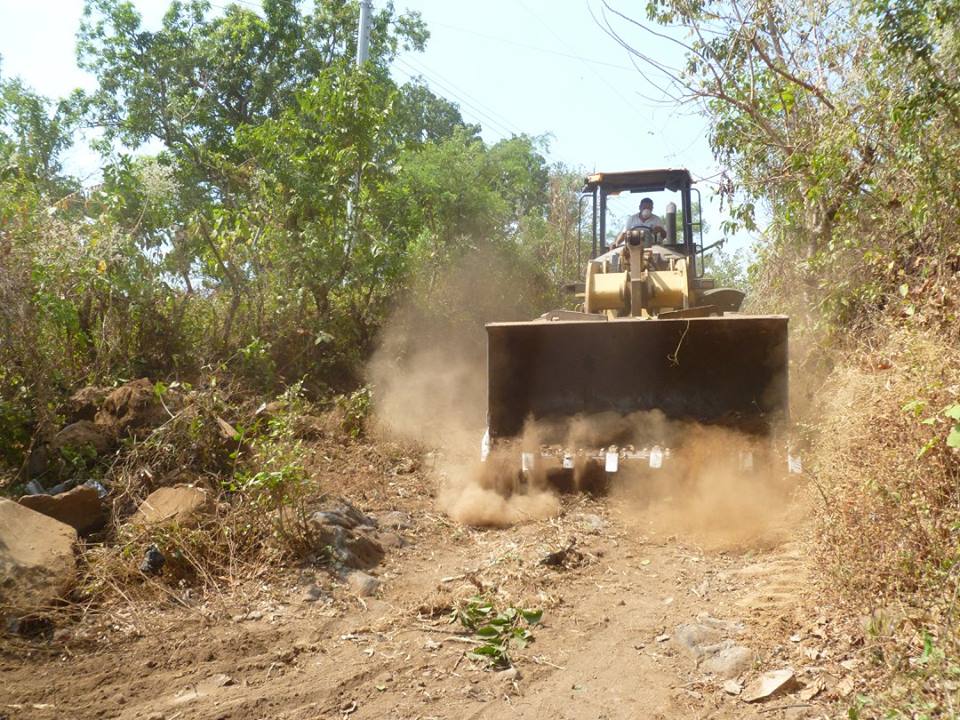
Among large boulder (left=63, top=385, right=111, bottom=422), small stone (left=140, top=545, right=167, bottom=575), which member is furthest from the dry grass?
large boulder (left=63, top=385, right=111, bottom=422)

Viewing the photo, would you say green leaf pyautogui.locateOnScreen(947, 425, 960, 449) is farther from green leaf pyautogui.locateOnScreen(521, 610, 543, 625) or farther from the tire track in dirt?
green leaf pyautogui.locateOnScreen(521, 610, 543, 625)

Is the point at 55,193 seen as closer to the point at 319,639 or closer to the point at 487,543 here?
the point at 487,543

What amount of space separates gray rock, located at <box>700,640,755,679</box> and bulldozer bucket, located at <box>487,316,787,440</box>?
3424mm

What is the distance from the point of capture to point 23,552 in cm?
520

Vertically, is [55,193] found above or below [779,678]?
above

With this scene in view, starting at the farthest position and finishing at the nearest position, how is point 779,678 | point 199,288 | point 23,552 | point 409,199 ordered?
point 409,199 → point 199,288 → point 23,552 → point 779,678

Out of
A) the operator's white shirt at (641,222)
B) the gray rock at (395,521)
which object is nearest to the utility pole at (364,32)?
the operator's white shirt at (641,222)

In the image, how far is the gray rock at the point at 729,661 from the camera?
4.15m

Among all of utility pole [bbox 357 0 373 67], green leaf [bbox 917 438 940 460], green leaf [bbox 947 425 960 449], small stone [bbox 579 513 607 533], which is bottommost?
small stone [bbox 579 513 607 533]

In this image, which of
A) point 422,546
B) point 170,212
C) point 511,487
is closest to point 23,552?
point 422,546

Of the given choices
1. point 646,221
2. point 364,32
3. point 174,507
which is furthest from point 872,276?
point 364,32

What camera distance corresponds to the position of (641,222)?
994 centimetres

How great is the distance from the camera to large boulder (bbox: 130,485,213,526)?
5992mm

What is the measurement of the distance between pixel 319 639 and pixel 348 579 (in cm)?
90
